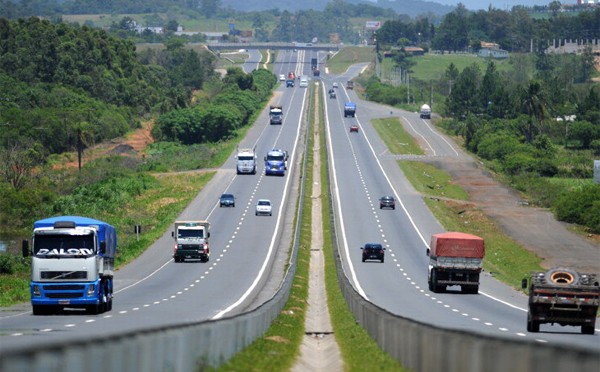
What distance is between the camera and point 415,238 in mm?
97500

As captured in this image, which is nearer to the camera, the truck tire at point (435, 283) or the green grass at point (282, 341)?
the green grass at point (282, 341)

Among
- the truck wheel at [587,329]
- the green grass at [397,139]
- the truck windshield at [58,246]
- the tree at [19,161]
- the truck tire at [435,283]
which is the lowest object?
the green grass at [397,139]

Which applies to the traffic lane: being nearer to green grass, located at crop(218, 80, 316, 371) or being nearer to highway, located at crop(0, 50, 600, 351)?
highway, located at crop(0, 50, 600, 351)

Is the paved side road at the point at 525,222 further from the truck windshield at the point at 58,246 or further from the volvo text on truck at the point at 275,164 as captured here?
the truck windshield at the point at 58,246

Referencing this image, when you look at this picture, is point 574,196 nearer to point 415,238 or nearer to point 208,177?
point 415,238

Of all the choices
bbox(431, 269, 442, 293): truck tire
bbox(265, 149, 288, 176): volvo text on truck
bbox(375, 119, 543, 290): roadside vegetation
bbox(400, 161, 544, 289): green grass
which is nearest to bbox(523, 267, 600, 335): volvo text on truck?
bbox(431, 269, 442, 293): truck tire

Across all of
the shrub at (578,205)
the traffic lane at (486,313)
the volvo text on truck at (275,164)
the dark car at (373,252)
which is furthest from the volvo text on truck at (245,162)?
the traffic lane at (486,313)

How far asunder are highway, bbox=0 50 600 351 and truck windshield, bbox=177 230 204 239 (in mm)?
1741

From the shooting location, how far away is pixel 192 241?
79.3m

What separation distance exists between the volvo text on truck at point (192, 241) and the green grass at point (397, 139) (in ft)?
286

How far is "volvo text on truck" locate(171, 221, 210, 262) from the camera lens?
7825cm

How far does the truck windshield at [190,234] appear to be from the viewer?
257 ft

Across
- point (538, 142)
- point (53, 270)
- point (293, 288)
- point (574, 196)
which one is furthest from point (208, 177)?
point (53, 270)

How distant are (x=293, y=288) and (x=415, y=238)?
119ft
